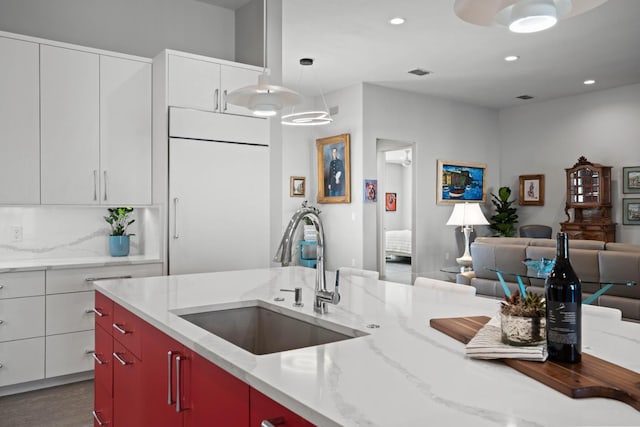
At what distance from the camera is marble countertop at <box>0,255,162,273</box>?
3.20 m

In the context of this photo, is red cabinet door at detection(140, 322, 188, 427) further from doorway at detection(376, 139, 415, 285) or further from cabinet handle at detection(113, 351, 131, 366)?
doorway at detection(376, 139, 415, 285)

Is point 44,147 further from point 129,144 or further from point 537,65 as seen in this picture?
point 537,65

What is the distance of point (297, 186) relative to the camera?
26.8ft

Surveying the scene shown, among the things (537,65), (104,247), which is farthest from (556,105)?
(104,247)

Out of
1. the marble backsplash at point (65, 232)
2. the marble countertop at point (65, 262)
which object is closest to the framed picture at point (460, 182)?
the marble backsplash at point (65, 232)

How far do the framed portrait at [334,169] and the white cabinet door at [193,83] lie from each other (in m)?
4.01

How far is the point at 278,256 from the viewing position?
1.71 m

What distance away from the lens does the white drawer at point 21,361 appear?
124 inches

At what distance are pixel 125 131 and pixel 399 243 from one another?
7.39 metres

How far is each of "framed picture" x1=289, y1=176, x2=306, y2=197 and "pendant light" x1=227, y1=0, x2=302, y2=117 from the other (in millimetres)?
5611

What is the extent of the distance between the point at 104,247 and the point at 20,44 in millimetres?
1597

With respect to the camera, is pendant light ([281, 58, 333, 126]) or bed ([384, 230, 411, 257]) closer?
pendant light ([281, 58, 333, 126])

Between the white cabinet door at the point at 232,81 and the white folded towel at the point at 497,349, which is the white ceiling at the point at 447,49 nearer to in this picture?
the white cabinet door at the point at 232,81

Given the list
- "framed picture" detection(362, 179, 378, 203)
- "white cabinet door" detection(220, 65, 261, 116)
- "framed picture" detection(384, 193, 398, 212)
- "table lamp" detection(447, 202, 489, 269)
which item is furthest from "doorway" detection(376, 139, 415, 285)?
"white cabinet door" detection(220, 65, 261, 116)
